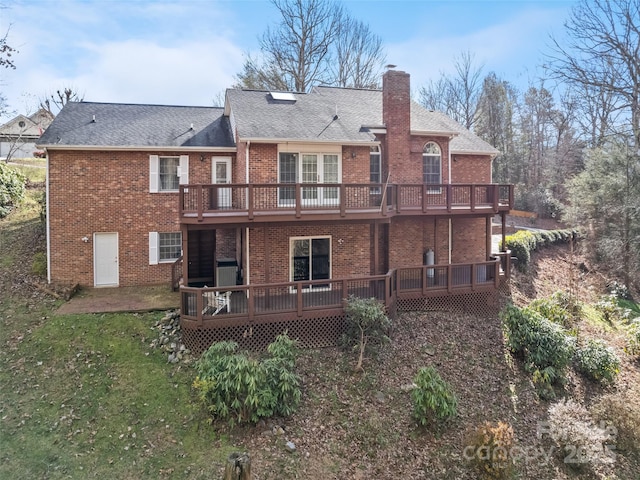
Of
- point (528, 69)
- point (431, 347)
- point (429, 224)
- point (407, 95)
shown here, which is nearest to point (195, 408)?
point (431, 347)

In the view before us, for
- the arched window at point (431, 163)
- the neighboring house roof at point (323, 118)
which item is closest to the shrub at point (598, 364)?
the arched window at point (431, 163)

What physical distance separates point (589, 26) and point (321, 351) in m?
22.6

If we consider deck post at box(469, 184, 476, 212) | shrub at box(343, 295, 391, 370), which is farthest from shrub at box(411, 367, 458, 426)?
deck post at box(469, 184, 476, 212)

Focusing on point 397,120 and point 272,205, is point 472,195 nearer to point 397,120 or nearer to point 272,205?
point 397,120

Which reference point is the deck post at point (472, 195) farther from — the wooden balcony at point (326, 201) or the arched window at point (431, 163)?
the arched window at point (431, 163)

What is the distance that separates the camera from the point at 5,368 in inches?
360

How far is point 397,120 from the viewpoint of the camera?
1491 centimetres

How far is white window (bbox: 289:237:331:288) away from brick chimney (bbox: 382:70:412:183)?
4.38m

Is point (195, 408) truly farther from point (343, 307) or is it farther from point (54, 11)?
point (54, 11)

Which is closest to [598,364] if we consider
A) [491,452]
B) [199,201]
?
[491,452]

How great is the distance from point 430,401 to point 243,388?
4.21 metres

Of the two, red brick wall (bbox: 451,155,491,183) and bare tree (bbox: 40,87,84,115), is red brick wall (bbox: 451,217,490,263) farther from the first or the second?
bare tree (bbox: 40,87,84,115)

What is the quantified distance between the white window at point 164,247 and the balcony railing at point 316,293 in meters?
4.34

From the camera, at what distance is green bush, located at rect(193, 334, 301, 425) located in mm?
7836
